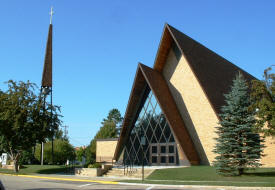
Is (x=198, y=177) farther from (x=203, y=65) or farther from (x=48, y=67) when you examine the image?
(x=48, y=67)

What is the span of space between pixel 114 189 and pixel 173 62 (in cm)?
1829

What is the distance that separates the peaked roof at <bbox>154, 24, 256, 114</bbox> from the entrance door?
583 cm

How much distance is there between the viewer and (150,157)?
87.4ft

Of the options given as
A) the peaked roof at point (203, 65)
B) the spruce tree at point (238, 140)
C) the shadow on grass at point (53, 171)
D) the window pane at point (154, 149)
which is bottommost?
the shadow on grass at point (53, 171)

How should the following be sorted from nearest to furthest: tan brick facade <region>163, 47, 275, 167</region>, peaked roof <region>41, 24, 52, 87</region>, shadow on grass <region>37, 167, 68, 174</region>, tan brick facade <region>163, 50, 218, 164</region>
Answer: tan brick facade <region>163, 47, 275, 167</region>
tan brick facade <region>163, 50, 218, 164</region>
shadow on grass <region>37, 167, 68, 174</region>
peaked roof <region>41, 24, 52, 87</region>

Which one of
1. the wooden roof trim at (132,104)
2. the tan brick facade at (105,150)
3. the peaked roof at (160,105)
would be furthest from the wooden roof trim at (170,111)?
the tan brick facade at (105,150)

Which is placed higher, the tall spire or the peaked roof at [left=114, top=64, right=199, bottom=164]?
the tall spire

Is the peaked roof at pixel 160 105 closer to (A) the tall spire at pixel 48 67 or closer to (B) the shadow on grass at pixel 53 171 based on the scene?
(B) the shadow on grass at pixel 53 171

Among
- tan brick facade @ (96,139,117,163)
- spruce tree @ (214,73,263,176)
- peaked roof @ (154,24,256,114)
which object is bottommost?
tan brick facade @ (96,139,117,163)

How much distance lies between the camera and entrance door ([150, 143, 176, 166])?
984 inches

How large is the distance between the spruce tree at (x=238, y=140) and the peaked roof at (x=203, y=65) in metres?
5.68

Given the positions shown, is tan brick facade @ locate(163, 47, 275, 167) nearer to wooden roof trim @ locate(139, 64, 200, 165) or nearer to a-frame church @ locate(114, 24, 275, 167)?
a-frame church @ locate(114, 24, 275, 167)

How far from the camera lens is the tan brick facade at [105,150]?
115 feet

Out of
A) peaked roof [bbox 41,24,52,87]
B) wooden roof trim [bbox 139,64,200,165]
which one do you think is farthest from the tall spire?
wooden roof trim [bbox 139,64,200,165]
